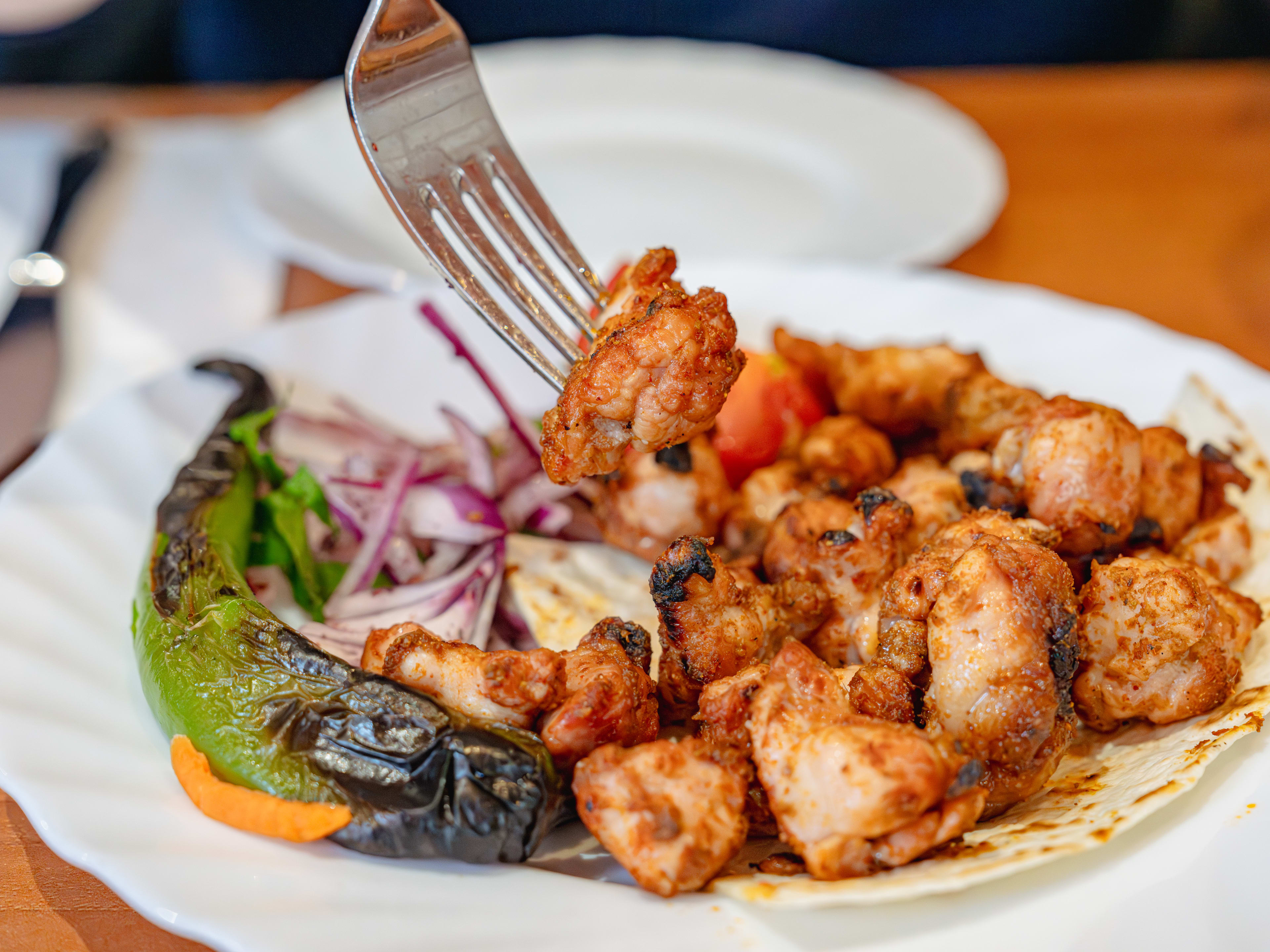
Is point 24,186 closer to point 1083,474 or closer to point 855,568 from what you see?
point 855,568

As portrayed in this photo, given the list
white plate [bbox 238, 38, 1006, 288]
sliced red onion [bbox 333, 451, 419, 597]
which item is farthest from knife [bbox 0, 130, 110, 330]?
sliced red onion [bbox 333, 451, 419, 597]

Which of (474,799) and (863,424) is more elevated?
(863,424)

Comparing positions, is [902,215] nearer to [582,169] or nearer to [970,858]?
[582,169]

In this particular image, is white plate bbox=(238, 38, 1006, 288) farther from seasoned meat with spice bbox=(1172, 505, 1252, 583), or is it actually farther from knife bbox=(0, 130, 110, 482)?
seasoned meat with spice bbox=(1172, 505, 1252, 583)

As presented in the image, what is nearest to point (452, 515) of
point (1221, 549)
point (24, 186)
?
point (1221, 549)

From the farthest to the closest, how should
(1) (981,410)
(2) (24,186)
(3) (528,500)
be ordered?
1. (2) (24,186)
2. (3) (528,500)
3. (1) (981,410)

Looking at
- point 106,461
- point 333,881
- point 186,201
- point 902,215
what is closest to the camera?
point 333,881

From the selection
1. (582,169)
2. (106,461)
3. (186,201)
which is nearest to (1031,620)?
(106,461)
